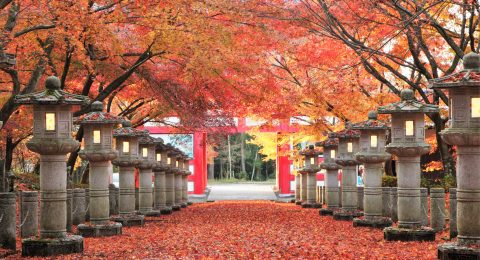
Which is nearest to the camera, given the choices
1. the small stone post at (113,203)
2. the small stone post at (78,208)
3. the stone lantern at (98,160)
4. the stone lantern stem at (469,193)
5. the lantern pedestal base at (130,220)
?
the stone lantern stem at (469,193)

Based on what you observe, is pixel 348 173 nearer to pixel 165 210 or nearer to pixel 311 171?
pixel 165 210

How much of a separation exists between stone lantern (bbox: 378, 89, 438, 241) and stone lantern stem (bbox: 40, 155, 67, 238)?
21.8 feet

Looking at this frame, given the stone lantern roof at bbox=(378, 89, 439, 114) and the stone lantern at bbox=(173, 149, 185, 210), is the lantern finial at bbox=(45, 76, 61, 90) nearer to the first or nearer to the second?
Result: the stone lantern roof at bbox=(378, 89, 439, 114)

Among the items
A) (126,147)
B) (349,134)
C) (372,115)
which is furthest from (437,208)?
(126,147)

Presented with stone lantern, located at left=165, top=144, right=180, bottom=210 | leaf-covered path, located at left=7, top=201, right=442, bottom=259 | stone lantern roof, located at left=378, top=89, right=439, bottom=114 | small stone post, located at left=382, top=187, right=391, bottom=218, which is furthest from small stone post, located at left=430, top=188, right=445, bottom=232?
stone lantern, located at left=165, top=144, right=180, bottom=210

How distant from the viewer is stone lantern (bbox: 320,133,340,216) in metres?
27.2

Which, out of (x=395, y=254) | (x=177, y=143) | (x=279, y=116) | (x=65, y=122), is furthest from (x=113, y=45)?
(x=177, y=143)

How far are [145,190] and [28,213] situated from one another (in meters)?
11.6

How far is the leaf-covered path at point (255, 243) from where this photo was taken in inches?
485

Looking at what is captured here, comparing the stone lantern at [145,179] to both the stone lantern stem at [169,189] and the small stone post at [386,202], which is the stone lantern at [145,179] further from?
the small stone post at [386,202]

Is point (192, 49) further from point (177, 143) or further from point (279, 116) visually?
point (177, 143)

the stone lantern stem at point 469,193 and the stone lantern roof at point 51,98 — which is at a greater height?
the stone lantern roof at point 51,98

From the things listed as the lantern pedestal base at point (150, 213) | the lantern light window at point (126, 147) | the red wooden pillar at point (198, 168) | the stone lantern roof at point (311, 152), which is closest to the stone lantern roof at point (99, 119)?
the lantern light window at point (126, 147)

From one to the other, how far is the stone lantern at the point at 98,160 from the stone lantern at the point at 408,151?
22.2ft
